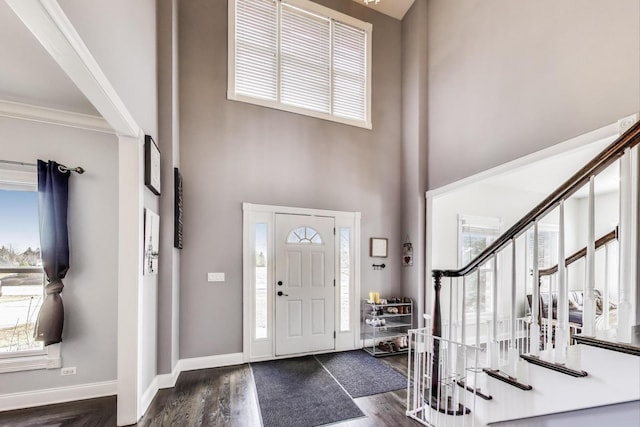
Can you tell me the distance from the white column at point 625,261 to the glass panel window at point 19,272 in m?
4.47

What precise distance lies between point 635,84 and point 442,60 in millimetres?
2590

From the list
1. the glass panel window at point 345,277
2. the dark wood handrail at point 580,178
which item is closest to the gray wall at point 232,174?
the glass panel window at point 345,277

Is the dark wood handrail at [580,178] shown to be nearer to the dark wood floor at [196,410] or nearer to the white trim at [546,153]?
the white trim at [546,153]

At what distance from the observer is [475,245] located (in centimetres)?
534

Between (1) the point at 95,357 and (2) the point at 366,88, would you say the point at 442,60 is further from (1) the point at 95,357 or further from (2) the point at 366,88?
(1) the point at 95,357

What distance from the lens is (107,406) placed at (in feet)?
9.21

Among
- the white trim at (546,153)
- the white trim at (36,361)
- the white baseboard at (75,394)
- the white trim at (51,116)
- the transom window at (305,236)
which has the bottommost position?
the white baseboard at (75,394)

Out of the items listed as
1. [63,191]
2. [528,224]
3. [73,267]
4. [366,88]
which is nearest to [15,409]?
[73,267]

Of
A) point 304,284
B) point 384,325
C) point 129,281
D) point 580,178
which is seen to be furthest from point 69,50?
point 384,325

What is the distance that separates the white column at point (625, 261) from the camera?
1475mm

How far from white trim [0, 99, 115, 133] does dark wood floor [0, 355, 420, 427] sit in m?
2.70

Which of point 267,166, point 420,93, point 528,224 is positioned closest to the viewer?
point 528,224

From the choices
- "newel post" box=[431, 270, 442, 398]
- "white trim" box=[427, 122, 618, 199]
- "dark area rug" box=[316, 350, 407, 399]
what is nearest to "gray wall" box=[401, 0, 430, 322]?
"white trim" box=[427, 122, 618, 199]

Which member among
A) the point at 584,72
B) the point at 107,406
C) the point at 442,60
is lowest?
the point at 107,406
